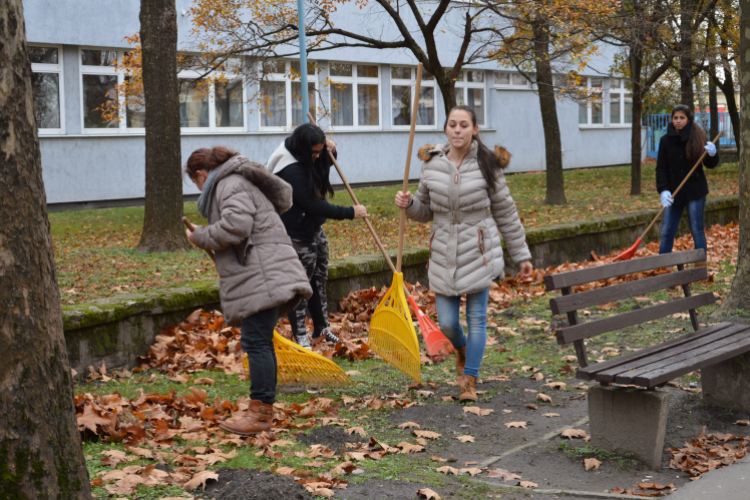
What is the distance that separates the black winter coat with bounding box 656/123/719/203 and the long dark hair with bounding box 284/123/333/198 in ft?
15.0

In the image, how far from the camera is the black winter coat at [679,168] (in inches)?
353

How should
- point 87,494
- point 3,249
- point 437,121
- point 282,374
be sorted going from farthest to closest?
point 437,121
point 282,374
point 87,494
point 3,249

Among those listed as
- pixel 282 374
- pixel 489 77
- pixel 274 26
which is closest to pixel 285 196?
pixel 282 374

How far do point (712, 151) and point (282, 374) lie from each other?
588 cm

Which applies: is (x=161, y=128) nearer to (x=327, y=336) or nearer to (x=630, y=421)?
(x=327, y=336)

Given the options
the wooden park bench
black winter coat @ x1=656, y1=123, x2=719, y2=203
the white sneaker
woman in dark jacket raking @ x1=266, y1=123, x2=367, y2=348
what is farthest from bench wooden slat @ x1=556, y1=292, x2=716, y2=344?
black winter coat @ x1=656, y1=123, x2=719, y2=203

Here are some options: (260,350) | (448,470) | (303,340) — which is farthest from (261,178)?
(303,340)

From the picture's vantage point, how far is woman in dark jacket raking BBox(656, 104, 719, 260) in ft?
29.3

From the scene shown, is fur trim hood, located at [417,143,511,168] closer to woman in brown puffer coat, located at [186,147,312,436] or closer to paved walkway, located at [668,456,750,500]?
woman in brown puffer coat, located at [186,147,312,436]

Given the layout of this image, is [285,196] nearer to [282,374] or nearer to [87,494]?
[282,374]

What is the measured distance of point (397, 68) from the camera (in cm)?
2403

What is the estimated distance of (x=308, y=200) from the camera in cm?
577

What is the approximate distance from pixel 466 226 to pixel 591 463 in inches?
67.0

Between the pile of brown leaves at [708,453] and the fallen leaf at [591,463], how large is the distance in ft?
1.21
